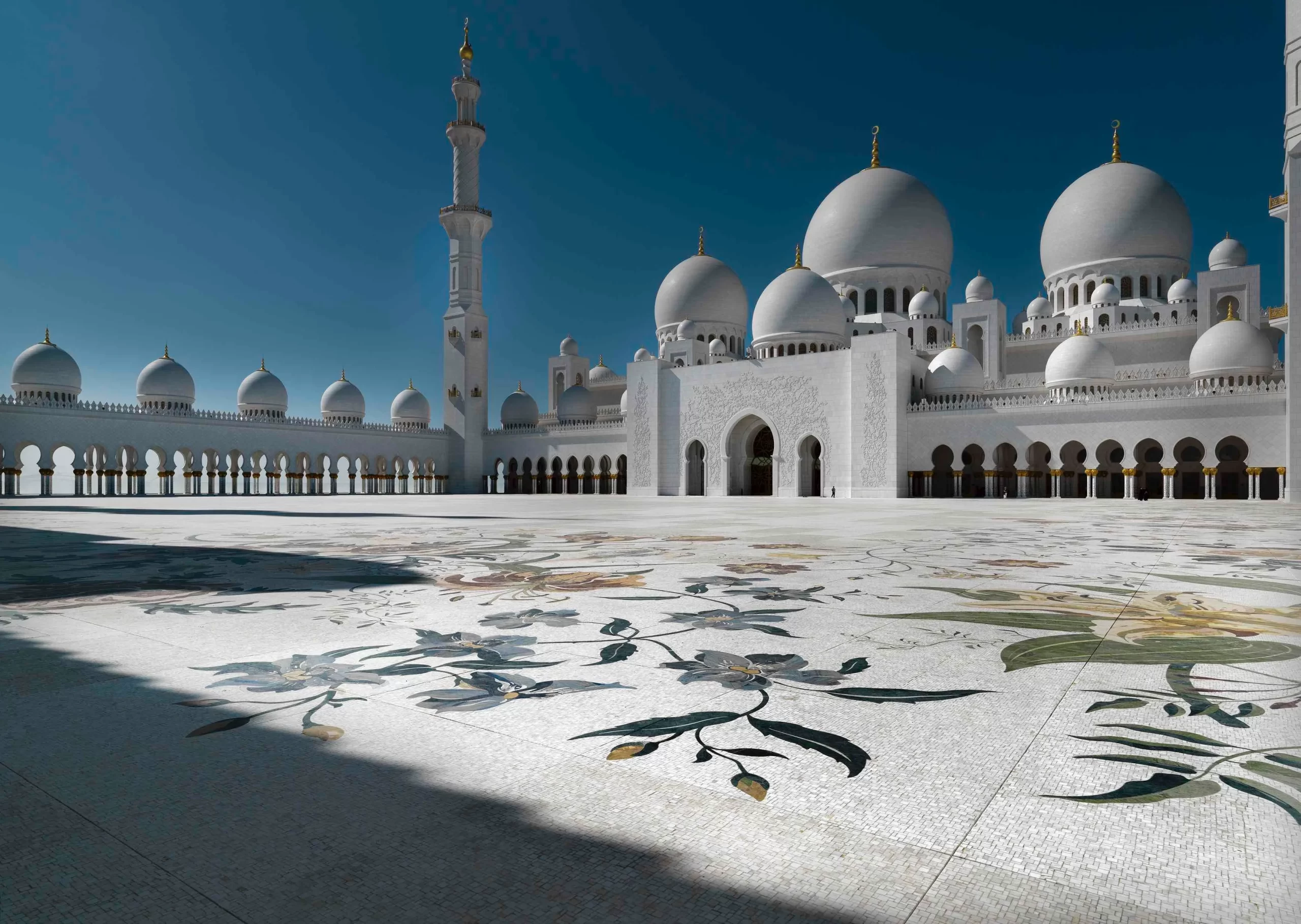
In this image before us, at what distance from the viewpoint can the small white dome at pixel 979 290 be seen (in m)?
33.8

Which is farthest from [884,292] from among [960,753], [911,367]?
[960,753]

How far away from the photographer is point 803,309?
2927 centimetres

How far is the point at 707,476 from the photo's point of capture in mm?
30219

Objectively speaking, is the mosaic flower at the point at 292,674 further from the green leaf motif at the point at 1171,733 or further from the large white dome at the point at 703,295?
the large white dome at the point at 703,295

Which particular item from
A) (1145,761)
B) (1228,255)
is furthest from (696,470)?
(1145,761)

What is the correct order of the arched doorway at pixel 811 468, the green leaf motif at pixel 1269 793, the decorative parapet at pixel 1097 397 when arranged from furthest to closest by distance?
the arched doorway at pixel 811 468 < the decorative parapet at pixel 1097 397 < the green leaf motif at pixel 1269 793

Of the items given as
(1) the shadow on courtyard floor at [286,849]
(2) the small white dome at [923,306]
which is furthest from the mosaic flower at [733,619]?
(2) the small white dome at [923,306]

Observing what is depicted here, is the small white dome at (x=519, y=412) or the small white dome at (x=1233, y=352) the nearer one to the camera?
the small white dome at (x=1233, y=352)

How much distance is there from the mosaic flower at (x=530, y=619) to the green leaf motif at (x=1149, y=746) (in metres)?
1.76

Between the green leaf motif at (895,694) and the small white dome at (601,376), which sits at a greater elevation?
the small white dome at (601,376)

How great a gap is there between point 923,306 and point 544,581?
30.1 meters

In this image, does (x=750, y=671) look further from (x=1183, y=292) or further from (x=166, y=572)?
(x=1183, y=292)

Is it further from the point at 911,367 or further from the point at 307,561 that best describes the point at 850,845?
the point at 911,367

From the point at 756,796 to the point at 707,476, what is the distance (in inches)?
1137
